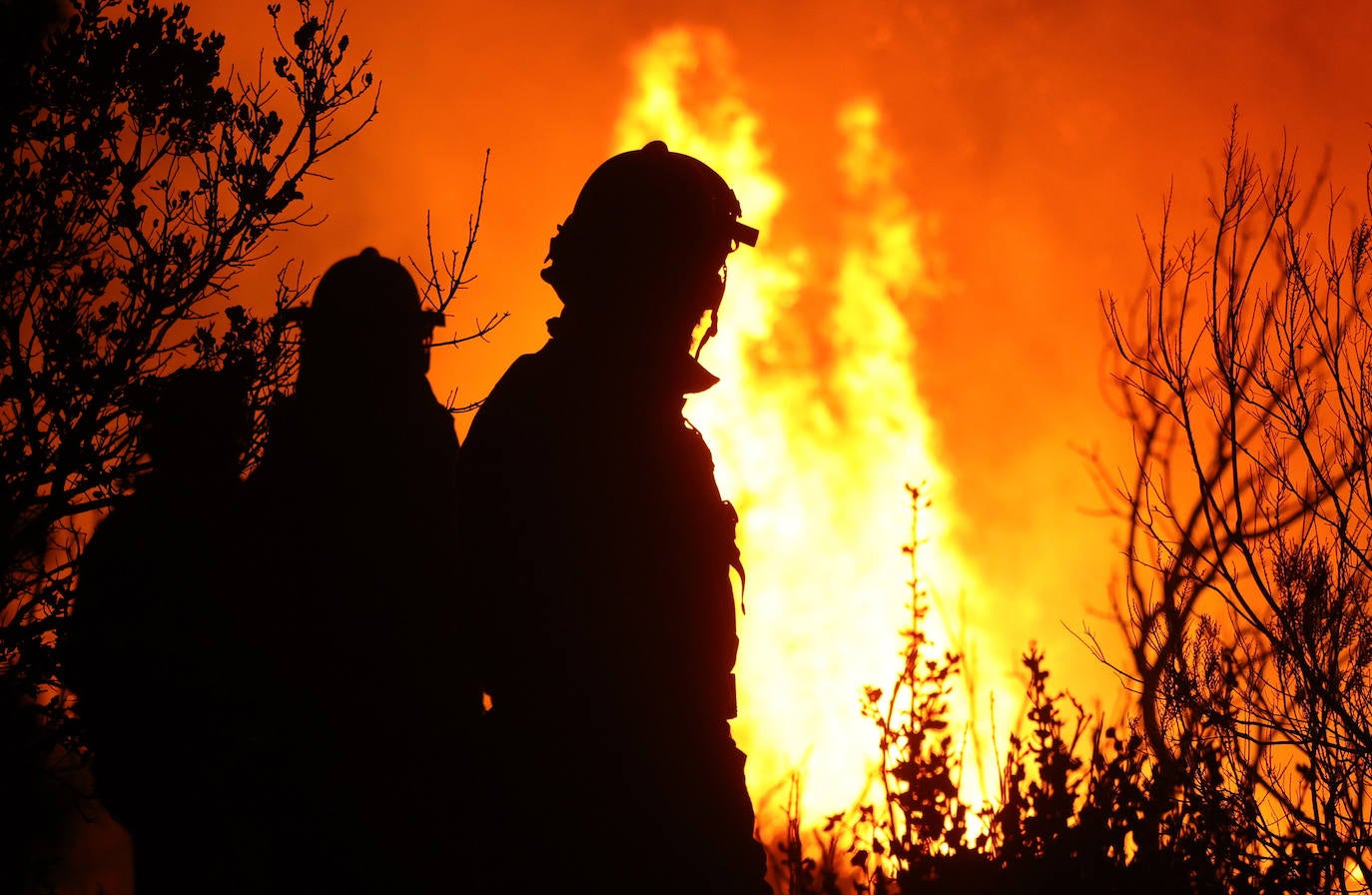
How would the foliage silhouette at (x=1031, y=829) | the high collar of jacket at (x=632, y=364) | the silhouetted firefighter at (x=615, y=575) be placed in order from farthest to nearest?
1. the foliage silhouette at (x=1031, y=829)
2. the high collar of jacket at (x=632, y=364)
3. the silhouetted firefighter at (x=615, y=575)

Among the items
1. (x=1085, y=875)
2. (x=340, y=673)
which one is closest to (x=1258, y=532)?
(x=1085, y=875)

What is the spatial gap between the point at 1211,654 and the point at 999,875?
3.54 m

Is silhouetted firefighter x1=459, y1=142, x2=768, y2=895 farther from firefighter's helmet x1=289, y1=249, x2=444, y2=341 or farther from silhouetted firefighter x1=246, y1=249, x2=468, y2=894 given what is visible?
firefighter's helmet x1=289, y1=249, x2=444, y2=341

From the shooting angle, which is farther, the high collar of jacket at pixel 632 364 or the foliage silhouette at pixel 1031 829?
the foliage silhouette at pixel 1031 829

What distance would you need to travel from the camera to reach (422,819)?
2029mm

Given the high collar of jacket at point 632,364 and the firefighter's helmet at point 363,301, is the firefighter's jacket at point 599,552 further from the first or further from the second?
the firefighter's helmet at point 363,301

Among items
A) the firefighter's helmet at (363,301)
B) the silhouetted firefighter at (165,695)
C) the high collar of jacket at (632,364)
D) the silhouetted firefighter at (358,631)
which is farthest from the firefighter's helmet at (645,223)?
the silhouetted firefighter at (165,695)

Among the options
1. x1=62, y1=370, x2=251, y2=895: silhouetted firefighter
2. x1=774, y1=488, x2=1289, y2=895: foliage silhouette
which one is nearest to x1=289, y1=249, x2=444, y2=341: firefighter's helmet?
x1=62, y1=370, x2=251, y2=895: silhouetted firefighter

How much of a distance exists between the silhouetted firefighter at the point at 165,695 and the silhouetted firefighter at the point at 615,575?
0.47m

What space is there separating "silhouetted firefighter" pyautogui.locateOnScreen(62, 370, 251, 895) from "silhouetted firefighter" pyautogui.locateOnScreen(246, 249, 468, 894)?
85mm

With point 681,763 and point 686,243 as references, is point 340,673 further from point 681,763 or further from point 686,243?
point 686,243

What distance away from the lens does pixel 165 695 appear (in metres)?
2.15

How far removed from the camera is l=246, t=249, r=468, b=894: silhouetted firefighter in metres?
2.02

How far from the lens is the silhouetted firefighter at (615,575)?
2000 millimetres
